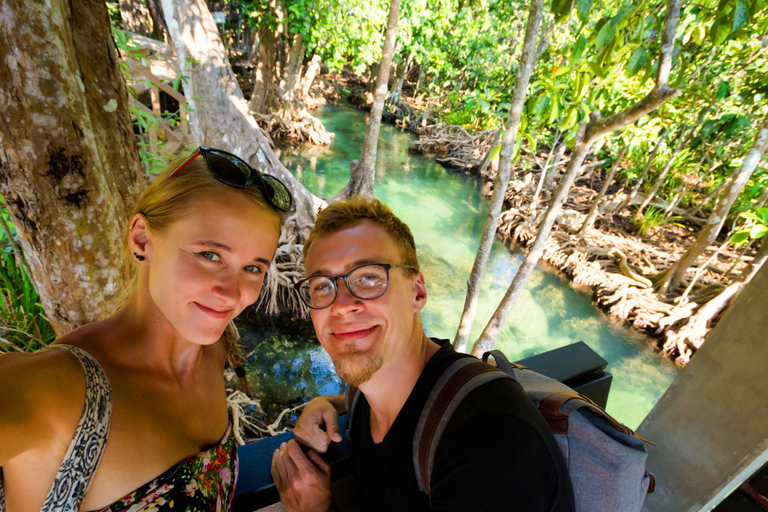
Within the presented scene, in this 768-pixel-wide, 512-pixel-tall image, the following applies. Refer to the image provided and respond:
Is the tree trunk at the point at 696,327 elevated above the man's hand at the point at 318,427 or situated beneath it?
situated beneath

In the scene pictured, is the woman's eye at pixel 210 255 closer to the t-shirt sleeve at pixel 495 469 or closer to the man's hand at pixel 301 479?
the man's hand at pixel 301 479

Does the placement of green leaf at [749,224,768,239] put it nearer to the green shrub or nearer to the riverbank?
the riverbank

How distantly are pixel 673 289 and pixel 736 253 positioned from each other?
3.07 m

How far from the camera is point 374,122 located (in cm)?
721

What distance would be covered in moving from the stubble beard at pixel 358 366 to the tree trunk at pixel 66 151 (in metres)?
1.32

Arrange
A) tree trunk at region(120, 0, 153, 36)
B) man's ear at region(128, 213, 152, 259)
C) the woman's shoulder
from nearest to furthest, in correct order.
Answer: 1. the woman's shoulder
2. man's ear at region(128, 213, 152, 259)
3. tree trunk at region(120, 0, 153, 36)

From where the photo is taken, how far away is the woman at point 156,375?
784 mm

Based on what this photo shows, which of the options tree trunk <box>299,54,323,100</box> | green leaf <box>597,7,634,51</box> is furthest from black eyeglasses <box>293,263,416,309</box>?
tree trunk <box>299,54,323,100</box>

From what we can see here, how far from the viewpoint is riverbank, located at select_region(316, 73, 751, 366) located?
6.86 metres

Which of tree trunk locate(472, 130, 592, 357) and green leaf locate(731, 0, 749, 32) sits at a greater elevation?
green leaf locate(731, 0, 749, 32)

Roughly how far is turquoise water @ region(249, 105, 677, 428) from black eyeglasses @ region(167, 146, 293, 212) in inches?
201

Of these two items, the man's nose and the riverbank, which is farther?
the riverbank

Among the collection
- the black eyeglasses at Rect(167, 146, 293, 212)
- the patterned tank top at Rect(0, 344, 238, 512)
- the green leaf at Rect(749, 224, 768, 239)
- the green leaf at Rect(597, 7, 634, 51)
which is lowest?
the green leaf at Rect(749, 224, 768, 239)

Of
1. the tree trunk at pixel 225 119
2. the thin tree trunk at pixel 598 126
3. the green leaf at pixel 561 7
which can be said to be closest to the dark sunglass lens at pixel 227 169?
the green leaf at pixel 561 7
